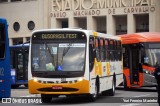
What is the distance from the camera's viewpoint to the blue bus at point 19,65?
1410 inches

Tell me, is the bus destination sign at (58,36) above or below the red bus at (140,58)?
above

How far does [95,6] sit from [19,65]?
23.2 m

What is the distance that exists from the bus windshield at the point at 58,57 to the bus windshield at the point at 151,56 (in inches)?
341

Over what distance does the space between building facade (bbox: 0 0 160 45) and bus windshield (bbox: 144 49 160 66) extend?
24090 mm

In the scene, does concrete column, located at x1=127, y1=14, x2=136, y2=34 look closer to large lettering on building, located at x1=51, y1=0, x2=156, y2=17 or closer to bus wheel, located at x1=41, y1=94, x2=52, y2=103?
large lettering on building, located at x1=51, y1=0, x2=156, y2=17

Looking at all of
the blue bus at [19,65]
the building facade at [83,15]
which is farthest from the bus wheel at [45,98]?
the building facade at [83,15]

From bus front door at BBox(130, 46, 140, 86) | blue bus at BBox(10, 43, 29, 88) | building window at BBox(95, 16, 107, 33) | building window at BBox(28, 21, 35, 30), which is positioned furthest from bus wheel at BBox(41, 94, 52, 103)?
building window at BBox(28, 21, 35, 30)

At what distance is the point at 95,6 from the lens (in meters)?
57.9

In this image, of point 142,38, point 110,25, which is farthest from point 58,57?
point 110,25

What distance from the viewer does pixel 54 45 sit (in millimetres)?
21594

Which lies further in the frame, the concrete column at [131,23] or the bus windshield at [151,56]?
the concrete column at [131,23]

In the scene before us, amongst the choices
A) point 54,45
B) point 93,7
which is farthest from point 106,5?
point 54,45

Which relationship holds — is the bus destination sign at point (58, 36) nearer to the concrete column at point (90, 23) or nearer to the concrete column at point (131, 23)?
the concrete column at point (131, 23)

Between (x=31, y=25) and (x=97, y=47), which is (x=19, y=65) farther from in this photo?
(x=31, y=25)
